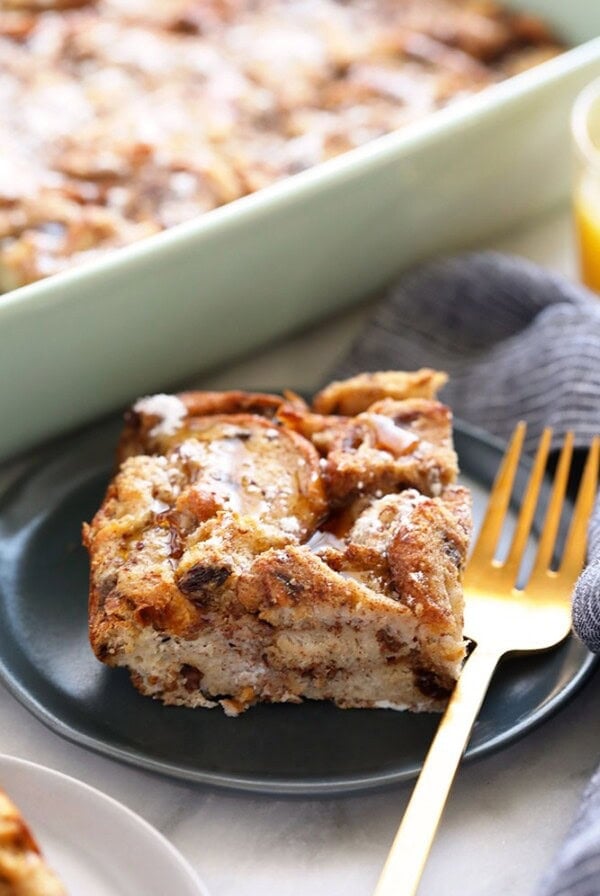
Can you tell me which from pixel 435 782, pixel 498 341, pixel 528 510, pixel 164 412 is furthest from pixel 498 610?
pixel 498 341

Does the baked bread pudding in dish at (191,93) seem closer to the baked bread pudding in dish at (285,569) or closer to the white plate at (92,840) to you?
the baked bread pudding in dish at (285,569)

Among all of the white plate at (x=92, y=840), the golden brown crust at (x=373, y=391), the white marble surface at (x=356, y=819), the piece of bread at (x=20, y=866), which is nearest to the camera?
the piece of bread at (x=20, y=866)

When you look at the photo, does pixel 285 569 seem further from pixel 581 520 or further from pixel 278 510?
pixel 581 520

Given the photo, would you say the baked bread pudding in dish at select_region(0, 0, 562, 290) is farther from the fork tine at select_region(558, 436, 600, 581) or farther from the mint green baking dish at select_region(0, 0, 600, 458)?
the fork tine at select_region(558, 436, 600, 581)

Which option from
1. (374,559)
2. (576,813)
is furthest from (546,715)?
(374,559)

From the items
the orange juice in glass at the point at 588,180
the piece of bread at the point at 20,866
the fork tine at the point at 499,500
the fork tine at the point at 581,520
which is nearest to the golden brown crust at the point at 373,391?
the fork tine at the point at 499,500

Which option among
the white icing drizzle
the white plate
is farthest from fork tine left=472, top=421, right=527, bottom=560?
the white plate

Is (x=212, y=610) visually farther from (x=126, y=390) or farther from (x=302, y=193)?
(x=302, y=193)
